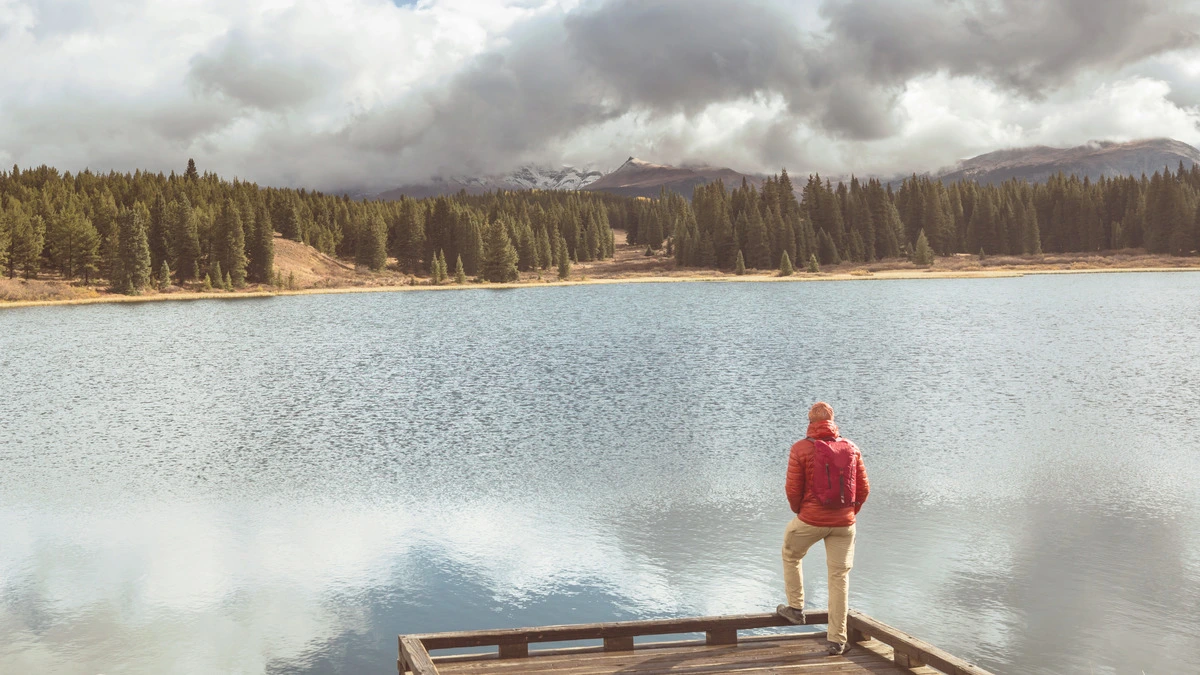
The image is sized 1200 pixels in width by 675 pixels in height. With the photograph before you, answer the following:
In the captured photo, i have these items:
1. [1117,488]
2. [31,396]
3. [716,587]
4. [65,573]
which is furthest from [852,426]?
[31,396]

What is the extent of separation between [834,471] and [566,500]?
15165 millimetres

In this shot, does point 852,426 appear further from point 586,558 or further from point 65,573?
point 65,573

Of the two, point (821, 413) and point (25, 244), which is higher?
point (25, 244)

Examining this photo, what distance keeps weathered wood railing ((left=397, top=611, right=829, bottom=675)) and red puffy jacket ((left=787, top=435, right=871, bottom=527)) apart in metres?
1.95

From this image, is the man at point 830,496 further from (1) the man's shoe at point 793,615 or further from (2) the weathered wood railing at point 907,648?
(1) the man's shoe at point 793,615

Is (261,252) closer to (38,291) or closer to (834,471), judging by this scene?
(38,291)

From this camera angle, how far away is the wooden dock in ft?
43.3

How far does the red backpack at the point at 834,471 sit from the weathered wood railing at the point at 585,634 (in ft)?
7.68

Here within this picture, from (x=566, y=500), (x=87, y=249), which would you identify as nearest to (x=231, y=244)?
(x=87, y=249)

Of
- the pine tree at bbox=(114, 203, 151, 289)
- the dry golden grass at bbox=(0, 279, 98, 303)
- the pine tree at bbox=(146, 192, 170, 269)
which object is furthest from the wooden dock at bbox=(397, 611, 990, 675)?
the pine tree at bbox=(146, 192, 170, 269)

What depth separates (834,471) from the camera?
44.5 feet

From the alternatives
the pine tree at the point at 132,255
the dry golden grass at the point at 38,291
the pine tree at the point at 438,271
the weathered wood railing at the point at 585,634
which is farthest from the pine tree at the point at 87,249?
the weathered wood railing at the point at 585,634

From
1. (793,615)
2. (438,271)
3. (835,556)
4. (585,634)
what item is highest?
(438,271)

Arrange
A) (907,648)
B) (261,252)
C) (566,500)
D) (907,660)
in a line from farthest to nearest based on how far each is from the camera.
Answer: (261,252), (566,500), (907,660), (907,648)
